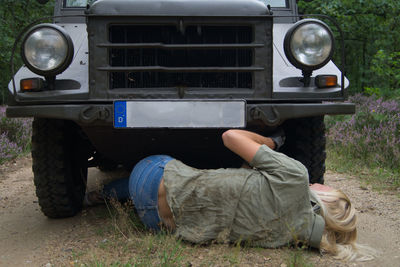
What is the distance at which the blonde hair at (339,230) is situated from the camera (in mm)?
2467

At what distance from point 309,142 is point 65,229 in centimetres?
170

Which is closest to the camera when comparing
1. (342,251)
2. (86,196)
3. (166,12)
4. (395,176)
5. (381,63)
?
(342,251)

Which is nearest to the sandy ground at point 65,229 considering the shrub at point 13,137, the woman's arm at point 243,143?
the woman's arm at point 243,143

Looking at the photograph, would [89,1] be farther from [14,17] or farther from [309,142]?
[14,17]

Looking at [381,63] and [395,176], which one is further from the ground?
[381,63]

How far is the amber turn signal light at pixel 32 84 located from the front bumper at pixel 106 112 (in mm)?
127

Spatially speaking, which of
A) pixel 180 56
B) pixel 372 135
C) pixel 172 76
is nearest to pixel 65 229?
pixel 172 76

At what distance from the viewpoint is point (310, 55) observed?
271cm

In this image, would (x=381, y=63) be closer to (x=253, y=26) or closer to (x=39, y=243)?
(x=253, y=26)

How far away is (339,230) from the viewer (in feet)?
8.18

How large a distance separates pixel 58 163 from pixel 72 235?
0.48 m

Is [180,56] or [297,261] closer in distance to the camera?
[297,261]

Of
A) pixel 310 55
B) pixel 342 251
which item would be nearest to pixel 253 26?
pixel 310 55

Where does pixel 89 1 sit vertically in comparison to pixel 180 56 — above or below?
above
